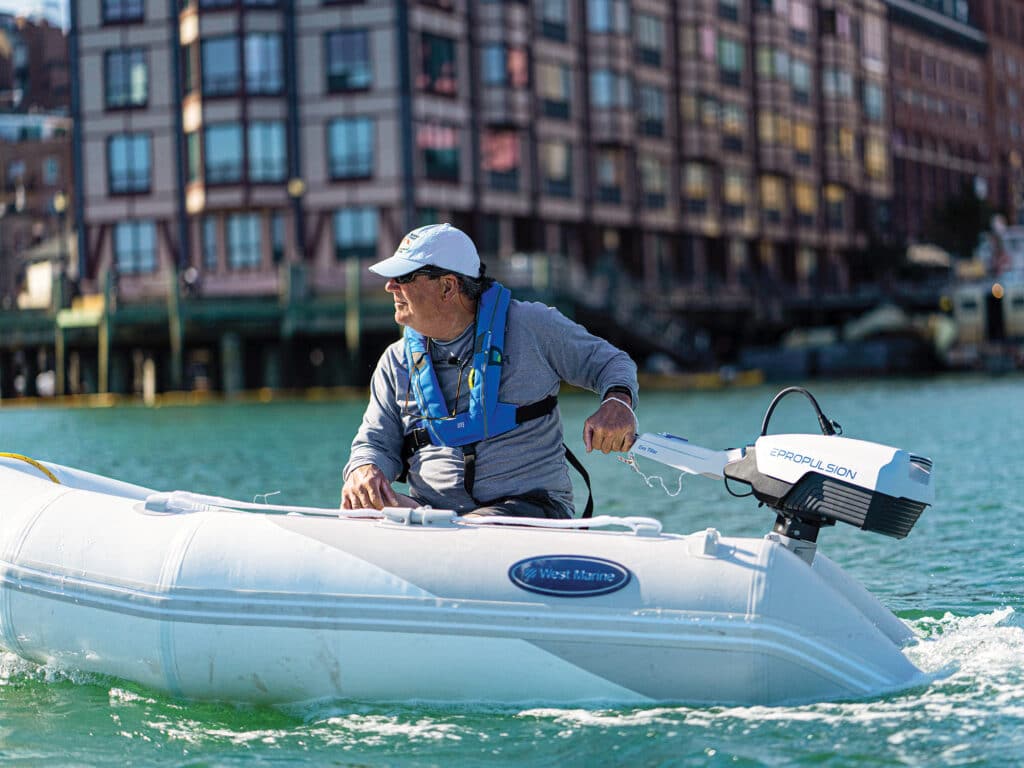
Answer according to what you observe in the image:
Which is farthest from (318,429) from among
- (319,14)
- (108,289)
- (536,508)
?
(319,14)

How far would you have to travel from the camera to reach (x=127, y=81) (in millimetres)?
45469

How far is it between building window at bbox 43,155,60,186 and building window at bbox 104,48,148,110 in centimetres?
1709

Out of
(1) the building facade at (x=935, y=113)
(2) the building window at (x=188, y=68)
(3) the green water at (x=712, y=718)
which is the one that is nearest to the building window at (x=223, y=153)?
(2) the building window at (x=188, y=68)

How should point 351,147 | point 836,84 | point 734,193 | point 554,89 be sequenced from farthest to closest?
point 836,84
point 734,193
point 554,89
point 351,147

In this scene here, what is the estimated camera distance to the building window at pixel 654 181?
169 feet

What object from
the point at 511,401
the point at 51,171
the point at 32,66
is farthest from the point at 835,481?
the point at 32,66

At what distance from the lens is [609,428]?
5.70 metres

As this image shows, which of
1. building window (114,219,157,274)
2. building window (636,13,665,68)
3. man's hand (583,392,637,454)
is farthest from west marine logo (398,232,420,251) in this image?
building window (636,13,665,68)

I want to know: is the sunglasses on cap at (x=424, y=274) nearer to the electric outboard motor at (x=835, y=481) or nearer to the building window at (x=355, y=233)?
the electric outboard motor at (x=835, y=481)

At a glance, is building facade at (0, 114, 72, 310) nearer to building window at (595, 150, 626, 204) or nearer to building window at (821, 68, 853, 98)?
building window at (595, 150, 626, 204)

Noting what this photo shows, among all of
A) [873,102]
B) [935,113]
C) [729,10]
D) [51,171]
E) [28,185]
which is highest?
[729,10]

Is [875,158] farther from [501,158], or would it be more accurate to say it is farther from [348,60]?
[348,60]

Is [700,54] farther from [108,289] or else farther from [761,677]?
[761,677]

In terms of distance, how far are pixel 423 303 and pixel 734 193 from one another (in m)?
51.2
